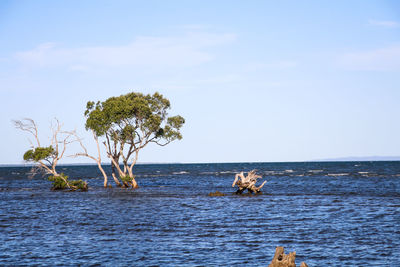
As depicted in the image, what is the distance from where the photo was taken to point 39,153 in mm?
52906

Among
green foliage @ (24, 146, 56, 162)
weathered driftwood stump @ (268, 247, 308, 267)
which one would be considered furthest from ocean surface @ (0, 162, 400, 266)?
green foliage @ (24, 146, 56, 162)

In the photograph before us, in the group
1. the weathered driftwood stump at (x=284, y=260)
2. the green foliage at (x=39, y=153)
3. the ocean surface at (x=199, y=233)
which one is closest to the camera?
the weathered driftwood stump at (x=284, y=260)

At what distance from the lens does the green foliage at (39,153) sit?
174 ft

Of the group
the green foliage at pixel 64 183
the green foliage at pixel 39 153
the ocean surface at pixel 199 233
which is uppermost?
the green foliage at pixel 39 153

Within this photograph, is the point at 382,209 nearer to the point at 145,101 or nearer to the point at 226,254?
the point at 226,254

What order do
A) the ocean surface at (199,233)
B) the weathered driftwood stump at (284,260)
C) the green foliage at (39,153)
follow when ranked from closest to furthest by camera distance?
the weathered driftwood stump at (284,260)
the ocean surface at (199,233)
the green foliage at (39,153)

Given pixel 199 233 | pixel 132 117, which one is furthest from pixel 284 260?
pixel 132 117

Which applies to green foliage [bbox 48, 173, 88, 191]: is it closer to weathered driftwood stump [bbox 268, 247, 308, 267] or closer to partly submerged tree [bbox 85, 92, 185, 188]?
partly submerged tree [bbox 85, 92, 185, 188]

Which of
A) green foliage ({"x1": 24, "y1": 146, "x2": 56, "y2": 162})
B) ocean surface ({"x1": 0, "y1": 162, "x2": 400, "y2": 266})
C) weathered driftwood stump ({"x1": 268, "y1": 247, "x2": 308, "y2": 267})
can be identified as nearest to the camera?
weathered driftwood stump ({"x1": 268, "y1": 247, "x2": 308, "y2": 267})

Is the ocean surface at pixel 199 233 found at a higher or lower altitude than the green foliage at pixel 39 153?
lower

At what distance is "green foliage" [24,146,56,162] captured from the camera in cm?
5291

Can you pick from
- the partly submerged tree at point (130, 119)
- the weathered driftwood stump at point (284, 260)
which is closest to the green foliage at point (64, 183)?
the partly submerged tree at point (130, 119)

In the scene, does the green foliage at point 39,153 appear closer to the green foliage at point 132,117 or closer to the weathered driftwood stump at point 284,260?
the green foliage at point 132,117

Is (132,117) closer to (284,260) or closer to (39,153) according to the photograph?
(39,153)
